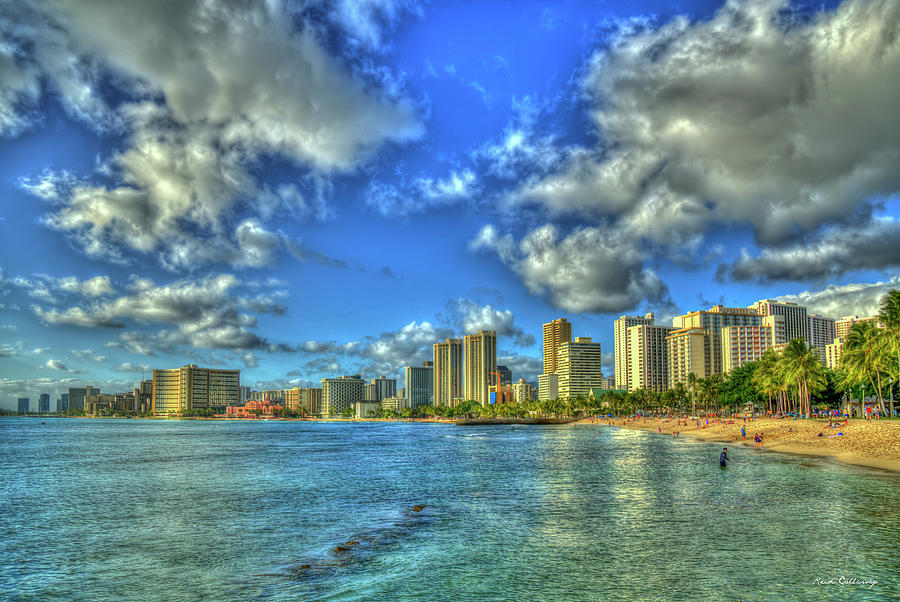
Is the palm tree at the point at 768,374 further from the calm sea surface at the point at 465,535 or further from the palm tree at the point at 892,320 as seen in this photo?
the calm sea surface at the point at 465,535

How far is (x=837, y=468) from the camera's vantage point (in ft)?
183

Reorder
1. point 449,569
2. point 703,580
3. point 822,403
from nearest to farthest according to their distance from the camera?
point 703,580 → point 449,569 → point 822,403

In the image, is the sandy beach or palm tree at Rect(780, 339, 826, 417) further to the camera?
palm tree at Rect(780, 339, 826, 417)

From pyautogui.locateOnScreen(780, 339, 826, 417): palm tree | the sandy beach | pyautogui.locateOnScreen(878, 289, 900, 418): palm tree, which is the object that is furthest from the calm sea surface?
pyautogui.locateOnScreen(780, 339, 826, 417): palm tree

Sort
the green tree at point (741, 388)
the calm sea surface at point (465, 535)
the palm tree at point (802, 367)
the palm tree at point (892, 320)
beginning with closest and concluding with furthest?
the calm sea surface at point (465, 535) → the palm tree at point (892, 320) → the palm tree at point (802, 367) → the green tree at point (741, 388)

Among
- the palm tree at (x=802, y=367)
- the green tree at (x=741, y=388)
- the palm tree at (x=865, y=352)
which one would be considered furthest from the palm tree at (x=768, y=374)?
the palm tree at (x=865, y=352)

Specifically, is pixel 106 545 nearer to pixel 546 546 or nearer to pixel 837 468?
pixel 546 546

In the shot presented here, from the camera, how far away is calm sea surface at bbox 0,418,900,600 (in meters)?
23.3

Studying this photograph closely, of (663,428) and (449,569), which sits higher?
(449,569)

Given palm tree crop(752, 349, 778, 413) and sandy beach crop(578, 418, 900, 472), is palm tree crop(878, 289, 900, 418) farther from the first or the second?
palm tree crop(752, 349, 778, 413)

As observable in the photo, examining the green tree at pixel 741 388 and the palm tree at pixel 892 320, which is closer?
the palm tree at pixel 892 320

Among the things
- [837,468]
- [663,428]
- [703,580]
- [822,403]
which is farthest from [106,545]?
[822,403]

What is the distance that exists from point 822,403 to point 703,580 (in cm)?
16314

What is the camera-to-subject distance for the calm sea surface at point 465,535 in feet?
76.3
